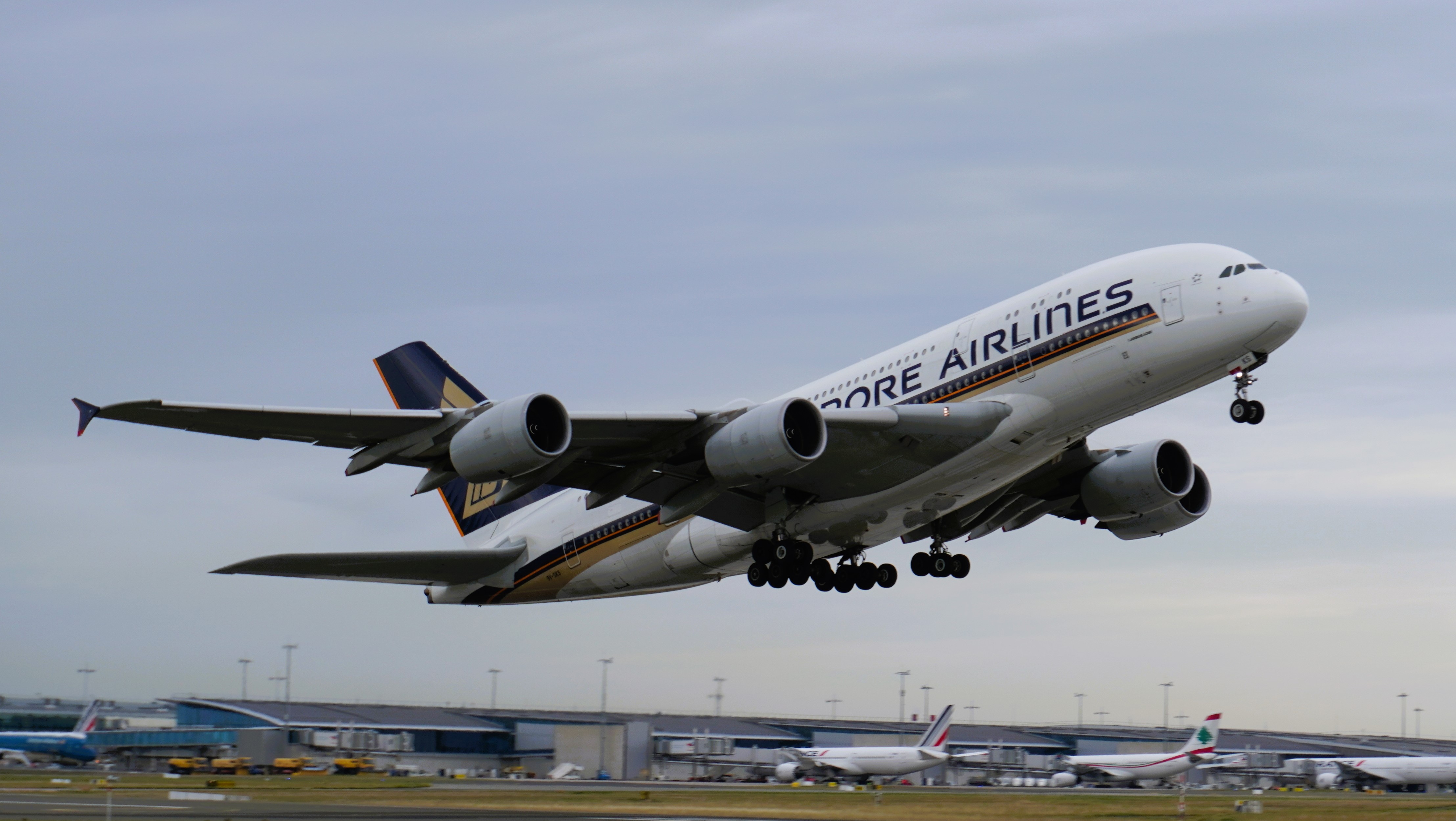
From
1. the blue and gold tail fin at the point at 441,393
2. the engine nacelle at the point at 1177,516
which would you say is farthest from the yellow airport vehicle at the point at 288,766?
the engine nacelle at the point at 1177,516

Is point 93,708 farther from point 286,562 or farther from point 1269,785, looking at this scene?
point 1269,785

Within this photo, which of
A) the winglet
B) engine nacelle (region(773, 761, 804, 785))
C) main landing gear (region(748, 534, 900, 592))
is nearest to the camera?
the winglet

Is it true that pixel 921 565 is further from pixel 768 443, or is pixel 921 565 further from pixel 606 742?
pixel 606 742

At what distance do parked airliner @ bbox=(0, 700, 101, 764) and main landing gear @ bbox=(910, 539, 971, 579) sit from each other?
67.1 m

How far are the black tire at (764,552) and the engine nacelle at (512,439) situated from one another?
8257 mm

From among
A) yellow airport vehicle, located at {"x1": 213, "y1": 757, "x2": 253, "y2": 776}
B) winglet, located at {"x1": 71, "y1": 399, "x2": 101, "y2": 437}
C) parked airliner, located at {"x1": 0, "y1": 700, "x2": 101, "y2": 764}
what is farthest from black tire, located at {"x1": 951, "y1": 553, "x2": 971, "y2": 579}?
parked airliner, located at {"x1": 0, "y1": 700, "x2": 101, "y2": 764}

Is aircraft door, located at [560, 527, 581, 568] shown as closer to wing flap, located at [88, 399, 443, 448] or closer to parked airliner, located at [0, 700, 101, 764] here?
wing flap, located at [88, 399, 443, 448]

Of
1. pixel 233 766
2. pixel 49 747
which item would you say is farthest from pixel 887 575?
pixel 49 747

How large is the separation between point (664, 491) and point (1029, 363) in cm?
912

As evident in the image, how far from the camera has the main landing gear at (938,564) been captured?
34938 millimetres

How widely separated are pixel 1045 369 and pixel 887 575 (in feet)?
32.4

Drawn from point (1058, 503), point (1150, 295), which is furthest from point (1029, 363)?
point (1058, 503)

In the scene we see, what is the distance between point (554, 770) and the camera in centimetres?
7481

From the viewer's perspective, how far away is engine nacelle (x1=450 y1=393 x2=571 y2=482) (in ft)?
81.6
